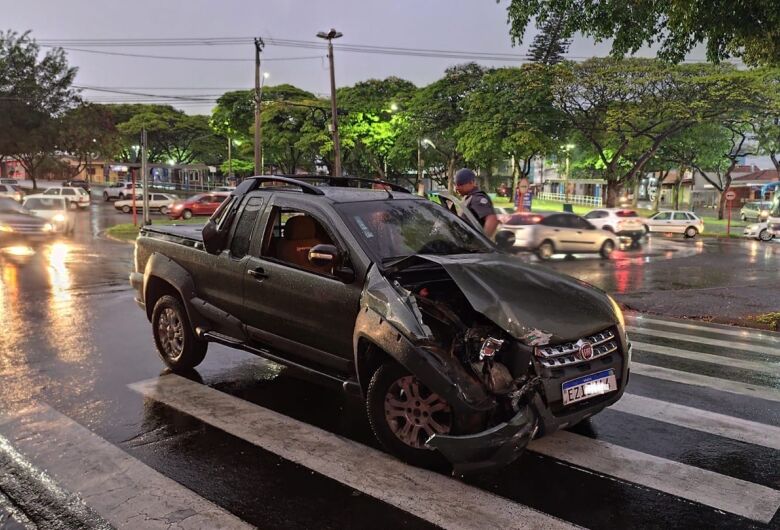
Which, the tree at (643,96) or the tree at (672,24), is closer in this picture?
the tree at (672,24)

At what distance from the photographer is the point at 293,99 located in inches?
1982

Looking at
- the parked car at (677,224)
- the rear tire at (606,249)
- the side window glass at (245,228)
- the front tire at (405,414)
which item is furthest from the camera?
the parked car at (677,224)

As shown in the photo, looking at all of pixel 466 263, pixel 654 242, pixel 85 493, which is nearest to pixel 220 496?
pixel 85 493

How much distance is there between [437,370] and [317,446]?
121 centimetres

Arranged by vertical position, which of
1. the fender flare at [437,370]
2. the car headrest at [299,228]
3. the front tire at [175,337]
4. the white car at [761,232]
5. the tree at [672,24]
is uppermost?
the tree at [672,24]

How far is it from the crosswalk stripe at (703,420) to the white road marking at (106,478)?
337cm

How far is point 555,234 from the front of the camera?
64.5ft

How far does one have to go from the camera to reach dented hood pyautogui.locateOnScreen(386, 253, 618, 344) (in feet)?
11.8

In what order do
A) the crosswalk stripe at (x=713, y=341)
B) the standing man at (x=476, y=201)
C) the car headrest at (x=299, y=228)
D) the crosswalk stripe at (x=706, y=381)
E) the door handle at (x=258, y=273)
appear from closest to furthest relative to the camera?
1. the door handle at (x=258, y=273)
2. the car headrest at (x=299, y=228)
3. the crosswalk stripe at (x=706, y=381)
4. the standing man at (x=476, y=201)
5. the crosswalk stripe at (x=713, y=341)

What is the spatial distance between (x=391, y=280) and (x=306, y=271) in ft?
2.85

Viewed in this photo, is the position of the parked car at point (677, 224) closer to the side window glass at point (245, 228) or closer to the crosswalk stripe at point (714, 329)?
the crosswalk stripe at point (714, 329)

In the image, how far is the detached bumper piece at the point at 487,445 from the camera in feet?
10.7

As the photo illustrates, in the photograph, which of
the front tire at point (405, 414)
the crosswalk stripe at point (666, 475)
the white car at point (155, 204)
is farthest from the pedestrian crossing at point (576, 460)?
the white car at point (155, 204)

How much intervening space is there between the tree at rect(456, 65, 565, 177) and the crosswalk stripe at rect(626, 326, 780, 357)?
29814 millimetres
